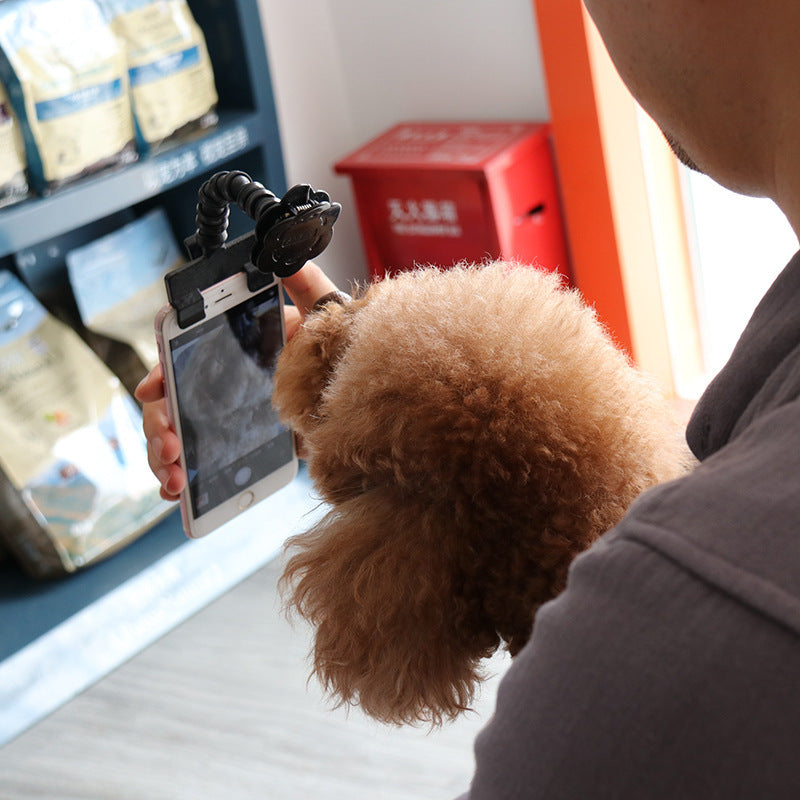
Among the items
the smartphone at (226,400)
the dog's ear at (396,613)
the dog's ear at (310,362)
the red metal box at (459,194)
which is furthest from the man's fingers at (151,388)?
the red metal box at (459,194)

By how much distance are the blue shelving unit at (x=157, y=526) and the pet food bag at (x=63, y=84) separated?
48 millimetres

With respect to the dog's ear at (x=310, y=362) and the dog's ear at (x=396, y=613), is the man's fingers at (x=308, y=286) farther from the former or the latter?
the dog's ear at (x=396, y=613)

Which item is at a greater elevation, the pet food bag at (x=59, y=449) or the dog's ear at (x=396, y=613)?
the dog's ear at (x=396, y=613)

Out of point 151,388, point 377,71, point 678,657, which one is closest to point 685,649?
point 678,657

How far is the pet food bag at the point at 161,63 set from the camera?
1599 millimetres

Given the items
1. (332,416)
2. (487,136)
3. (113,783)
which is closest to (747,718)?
(332,416)

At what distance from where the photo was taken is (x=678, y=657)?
1.00ft

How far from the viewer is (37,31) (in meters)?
1.48

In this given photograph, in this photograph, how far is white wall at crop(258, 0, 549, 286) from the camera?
76.7 inches

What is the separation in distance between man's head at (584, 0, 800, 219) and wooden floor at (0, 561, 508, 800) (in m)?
1.02

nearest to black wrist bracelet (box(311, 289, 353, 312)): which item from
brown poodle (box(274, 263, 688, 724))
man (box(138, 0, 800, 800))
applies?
brown poodle (box(274, 263, 688, 724))

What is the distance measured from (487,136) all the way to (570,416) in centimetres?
144

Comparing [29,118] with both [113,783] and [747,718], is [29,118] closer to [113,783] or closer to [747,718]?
[113,783]

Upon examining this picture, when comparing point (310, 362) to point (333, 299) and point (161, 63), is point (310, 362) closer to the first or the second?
point (333, 299)
